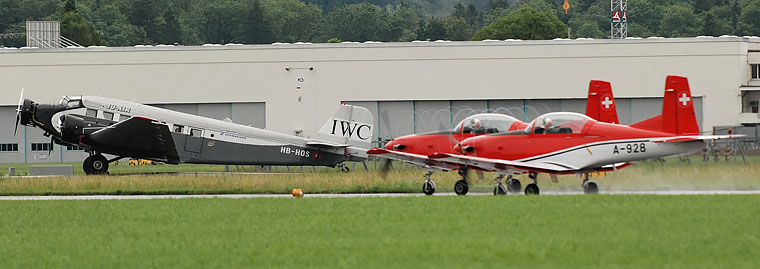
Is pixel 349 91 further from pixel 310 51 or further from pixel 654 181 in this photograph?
pixel 654 181

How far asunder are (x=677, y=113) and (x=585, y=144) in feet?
5.92

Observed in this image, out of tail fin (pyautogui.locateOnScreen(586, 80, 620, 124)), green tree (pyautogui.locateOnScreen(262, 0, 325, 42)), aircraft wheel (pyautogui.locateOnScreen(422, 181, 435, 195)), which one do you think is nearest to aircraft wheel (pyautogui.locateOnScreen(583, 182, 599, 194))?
aircraft wheel (pyautogui.locateOnScreen(422, 181, 435, 195))

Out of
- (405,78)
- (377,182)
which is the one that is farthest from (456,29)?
(377,182)

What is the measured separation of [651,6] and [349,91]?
111219 mm

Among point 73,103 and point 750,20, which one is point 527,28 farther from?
point 73,103

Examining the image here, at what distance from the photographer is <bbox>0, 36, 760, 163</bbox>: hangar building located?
161 feet

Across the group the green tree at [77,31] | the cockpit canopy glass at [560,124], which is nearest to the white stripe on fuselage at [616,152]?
the cockpit canopy glass at [560,124]

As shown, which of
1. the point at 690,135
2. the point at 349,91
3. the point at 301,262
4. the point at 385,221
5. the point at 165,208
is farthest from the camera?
the point at 349,91

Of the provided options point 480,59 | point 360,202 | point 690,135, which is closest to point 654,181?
point 690,135

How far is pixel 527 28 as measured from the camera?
10569cm

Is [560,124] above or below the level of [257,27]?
below

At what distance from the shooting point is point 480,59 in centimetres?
4938

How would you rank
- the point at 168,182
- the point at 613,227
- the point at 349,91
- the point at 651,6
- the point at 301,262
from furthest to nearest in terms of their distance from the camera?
1. the point at 651,6
2. the point at 349,91
3. the point at 168,182
4. the point at 613,227
5. the point at 301,262

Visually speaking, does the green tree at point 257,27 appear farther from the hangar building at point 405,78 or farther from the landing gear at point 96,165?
the landing gear at point 96,165
